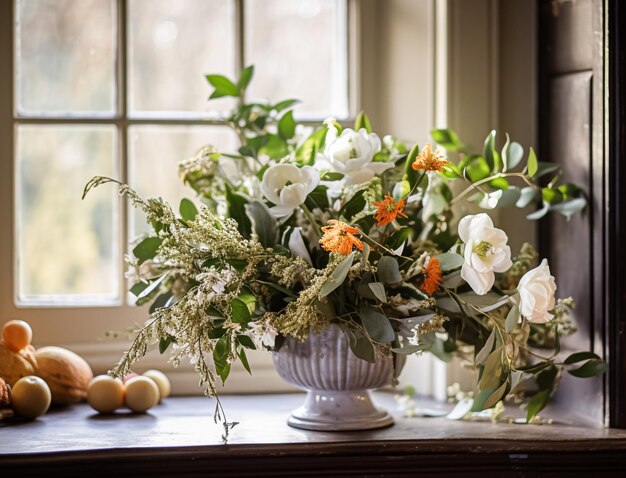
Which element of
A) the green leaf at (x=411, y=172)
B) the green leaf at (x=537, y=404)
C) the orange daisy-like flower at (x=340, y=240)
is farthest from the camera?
the green leaf at (x=537, y=404)

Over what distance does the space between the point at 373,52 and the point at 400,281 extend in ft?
2.15

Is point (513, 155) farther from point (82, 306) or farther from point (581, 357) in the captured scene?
point (82, 306)

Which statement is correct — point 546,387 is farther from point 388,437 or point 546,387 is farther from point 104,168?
point 104,168

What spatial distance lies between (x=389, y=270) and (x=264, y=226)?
0.70 feet

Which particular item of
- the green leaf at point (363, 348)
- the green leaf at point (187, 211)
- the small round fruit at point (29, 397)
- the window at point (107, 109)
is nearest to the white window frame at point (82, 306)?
the window at point (107, 109)

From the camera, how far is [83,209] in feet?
5.28

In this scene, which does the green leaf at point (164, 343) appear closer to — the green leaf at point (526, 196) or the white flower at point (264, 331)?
the white flower at point (264, 331)

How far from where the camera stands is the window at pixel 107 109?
1588mm

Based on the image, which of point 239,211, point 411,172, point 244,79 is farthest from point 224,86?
point 411,172

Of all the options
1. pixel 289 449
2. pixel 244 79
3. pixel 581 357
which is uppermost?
pixel 244 79

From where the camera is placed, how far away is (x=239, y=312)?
112 centimetres

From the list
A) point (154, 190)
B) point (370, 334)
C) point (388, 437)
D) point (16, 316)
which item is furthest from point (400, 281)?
point (16, 316)

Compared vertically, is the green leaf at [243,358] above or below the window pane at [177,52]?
below

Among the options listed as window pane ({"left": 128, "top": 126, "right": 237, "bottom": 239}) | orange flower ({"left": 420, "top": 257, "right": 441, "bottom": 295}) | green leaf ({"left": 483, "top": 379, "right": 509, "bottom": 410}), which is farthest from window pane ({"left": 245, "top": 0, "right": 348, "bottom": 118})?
green leaf ({"left": 483, "top": 379, "right": 509, "bottom": 410})
